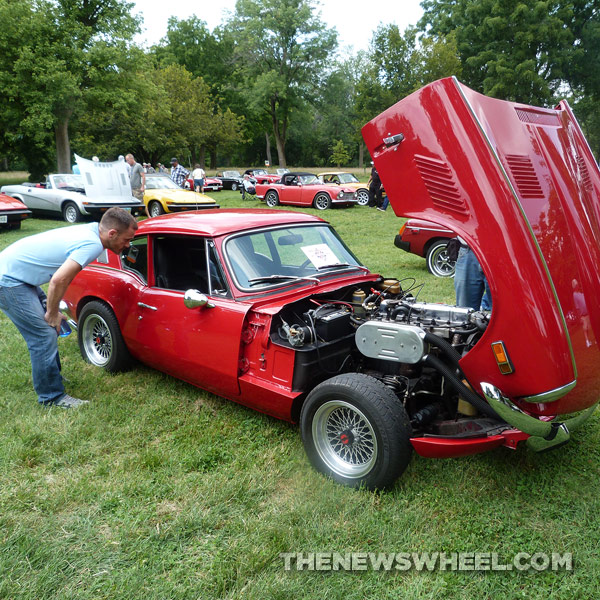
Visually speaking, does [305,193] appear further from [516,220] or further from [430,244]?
[516,220]

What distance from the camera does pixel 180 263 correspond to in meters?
4.59

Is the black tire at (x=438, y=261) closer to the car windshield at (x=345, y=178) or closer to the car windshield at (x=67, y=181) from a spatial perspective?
the car windshield at (x=67, y=181)

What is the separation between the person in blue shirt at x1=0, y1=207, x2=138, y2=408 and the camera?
3.78m

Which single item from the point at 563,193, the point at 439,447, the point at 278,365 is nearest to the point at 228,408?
the point at 278,365

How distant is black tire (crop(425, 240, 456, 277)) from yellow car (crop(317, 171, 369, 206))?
1069 cm

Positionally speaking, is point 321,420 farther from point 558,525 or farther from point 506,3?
point 506,3

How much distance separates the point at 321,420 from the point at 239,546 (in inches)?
34.9

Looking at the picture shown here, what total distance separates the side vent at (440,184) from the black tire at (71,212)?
13.9 m

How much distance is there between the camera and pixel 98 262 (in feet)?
16.4

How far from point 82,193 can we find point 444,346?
15.2m

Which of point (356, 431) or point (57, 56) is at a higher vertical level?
point (57, 56)

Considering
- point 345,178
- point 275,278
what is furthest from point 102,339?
point 345,178

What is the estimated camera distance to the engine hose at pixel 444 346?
9.51ft

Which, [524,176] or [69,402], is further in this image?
[69,402]
